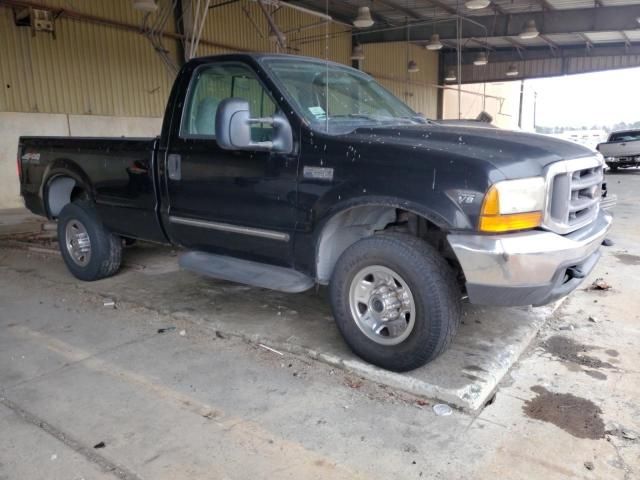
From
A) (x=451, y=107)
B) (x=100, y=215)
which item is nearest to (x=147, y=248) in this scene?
(x=100, y=215)

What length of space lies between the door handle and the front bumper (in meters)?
2.31

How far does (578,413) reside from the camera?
2.94 metres

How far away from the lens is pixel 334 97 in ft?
13.0

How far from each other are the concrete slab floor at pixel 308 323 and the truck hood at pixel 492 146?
130cm

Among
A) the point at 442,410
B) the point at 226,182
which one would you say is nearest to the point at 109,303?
the point at 226,182

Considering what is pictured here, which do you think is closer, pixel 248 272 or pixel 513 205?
pixel 513 205

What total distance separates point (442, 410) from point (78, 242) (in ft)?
13.3

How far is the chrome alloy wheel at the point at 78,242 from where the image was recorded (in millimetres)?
5309

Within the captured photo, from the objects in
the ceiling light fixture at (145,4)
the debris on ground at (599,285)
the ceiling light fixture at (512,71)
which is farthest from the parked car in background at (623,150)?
the ceiling light fixture at (145,4)

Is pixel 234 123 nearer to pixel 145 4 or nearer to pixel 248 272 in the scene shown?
pixel 248 272

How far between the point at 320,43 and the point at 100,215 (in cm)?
1564

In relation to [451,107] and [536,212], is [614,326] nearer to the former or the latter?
[536,212]

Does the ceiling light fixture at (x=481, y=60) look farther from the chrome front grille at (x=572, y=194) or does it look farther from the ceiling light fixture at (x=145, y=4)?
the chrome front grille at (x=572, y=194)

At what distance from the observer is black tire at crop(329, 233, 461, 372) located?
302 cm
